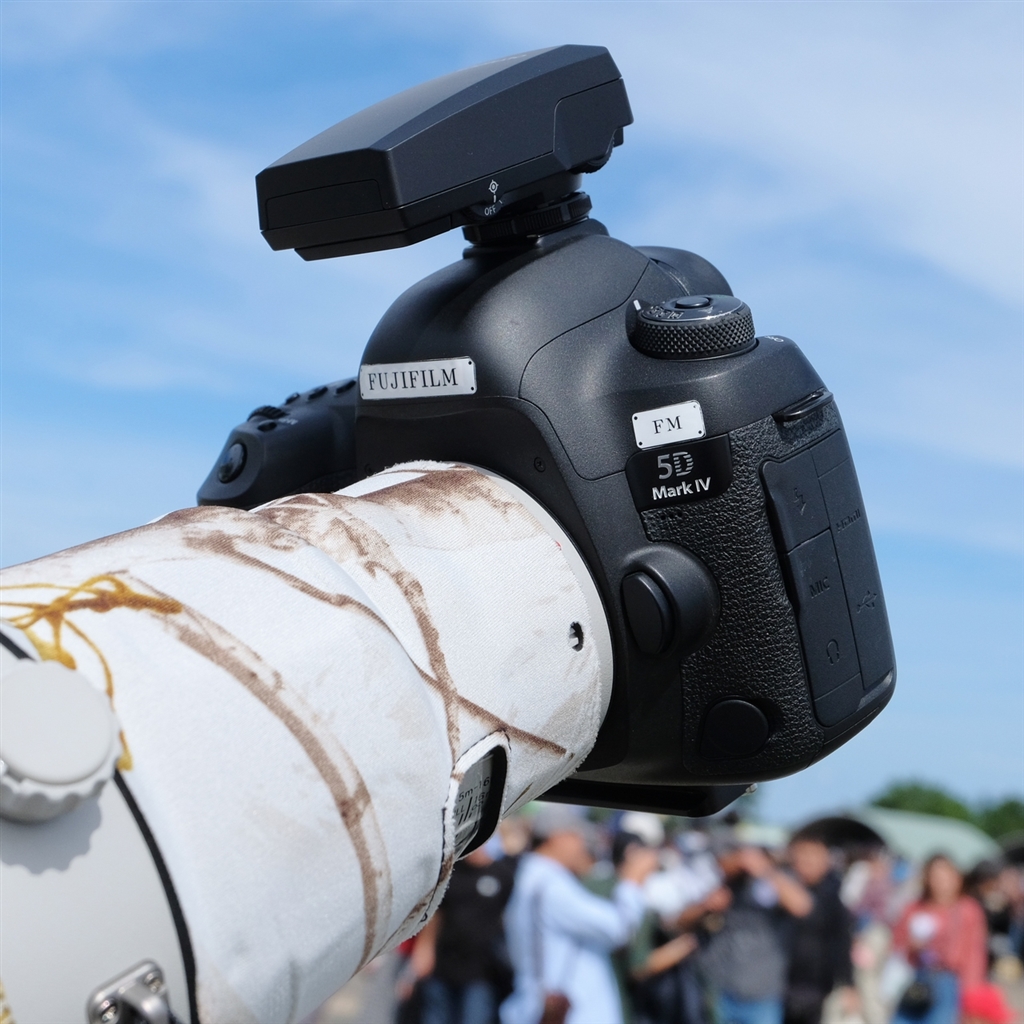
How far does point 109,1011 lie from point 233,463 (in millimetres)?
573

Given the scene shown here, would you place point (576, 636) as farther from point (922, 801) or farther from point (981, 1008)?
point (922, 801)

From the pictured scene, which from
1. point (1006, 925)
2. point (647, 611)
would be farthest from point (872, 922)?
point (647, 611)

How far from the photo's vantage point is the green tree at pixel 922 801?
33.5ft

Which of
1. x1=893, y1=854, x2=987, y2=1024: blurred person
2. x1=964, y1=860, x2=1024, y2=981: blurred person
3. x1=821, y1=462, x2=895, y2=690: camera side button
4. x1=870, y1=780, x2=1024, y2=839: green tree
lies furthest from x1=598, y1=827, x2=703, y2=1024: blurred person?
x1=870, y1=780, x2=1024, y2=839: green tree

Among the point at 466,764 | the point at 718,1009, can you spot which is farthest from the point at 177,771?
the point at 718,1009

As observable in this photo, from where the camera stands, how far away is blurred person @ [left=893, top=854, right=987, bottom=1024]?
10.6ft

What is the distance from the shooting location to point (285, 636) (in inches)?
23.3

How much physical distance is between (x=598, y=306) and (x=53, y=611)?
455mm

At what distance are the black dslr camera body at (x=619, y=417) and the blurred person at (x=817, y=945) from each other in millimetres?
2303

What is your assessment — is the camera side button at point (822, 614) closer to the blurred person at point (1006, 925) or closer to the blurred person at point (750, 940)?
the blurred person at point (750, 940)

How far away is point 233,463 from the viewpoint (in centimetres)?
101

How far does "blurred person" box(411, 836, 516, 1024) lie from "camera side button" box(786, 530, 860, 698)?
5.42 ft

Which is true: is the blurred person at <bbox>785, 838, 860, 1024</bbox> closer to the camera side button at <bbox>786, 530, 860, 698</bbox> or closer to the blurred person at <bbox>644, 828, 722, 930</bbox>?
the blurred person at <bbox>644, 828, 722, 930</bbox>

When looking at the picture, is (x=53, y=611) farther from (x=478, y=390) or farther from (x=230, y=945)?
(x=478, y=390)
